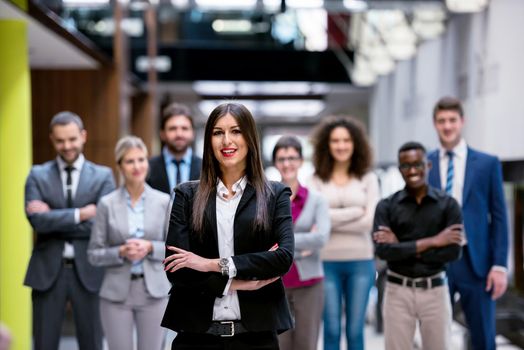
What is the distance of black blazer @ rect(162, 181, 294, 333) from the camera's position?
263 cm

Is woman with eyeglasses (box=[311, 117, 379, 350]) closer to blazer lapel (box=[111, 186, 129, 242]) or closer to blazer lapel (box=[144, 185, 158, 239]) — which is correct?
blazer lapel (box=[144, 185, 158, 239])

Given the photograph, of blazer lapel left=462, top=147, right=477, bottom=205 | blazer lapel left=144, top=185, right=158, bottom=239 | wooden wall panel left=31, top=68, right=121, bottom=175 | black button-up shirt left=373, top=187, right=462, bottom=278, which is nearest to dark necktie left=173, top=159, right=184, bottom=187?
blazer lapel left=144, top=185, right=158, bottom=239

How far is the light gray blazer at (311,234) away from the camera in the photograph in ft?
14.2

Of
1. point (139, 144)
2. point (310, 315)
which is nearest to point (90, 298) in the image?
point (139, 144)

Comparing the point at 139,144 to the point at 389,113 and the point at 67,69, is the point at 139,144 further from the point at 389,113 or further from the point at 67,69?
the point at 389,113

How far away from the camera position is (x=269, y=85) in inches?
656

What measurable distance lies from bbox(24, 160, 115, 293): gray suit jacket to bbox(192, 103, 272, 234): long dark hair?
1772 mm

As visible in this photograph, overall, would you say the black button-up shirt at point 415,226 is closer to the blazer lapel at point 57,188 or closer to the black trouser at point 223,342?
the black trouser at point 223,342

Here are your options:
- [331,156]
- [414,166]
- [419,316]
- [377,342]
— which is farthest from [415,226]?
[377,342]

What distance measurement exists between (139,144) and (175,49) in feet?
36.6

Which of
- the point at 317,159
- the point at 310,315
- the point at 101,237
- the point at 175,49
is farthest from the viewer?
the point at 175,49

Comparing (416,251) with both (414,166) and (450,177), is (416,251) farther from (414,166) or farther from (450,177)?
(450,177)

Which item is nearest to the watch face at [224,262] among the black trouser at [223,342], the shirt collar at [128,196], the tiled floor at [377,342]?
the black trouser at [223,342]

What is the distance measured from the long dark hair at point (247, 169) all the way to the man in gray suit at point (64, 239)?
1.77m
